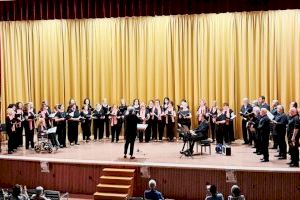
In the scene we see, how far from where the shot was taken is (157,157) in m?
17.0

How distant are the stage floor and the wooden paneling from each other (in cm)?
17

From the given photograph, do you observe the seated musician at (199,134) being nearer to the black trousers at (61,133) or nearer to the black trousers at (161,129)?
the black trousers at (161,129)

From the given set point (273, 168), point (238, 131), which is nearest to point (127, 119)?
point (273, 168)

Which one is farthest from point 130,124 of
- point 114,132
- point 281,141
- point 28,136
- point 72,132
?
→ point 28,136

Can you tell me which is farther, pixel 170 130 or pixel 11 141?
pixel 170 130

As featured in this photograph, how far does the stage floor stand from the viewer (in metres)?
15.5

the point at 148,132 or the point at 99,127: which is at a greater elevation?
the point at 99,127

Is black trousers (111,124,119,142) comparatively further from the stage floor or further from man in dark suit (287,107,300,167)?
man in dark suit (287,107,300,167)

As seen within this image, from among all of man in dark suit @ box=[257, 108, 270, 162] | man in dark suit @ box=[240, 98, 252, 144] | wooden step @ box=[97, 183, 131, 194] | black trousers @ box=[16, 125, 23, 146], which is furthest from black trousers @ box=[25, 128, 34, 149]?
man in dark suit @ box=[257, 108, 270, 162]

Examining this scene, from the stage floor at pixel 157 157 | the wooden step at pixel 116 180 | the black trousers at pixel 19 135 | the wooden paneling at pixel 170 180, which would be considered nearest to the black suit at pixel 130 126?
the stage floor at pixel 157 157

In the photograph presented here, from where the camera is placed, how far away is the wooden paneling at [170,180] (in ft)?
48.5

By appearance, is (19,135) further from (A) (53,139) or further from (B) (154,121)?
(B) (154,121)

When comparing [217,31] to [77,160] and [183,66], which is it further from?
[77,160]

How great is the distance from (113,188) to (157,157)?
6.51 feet
